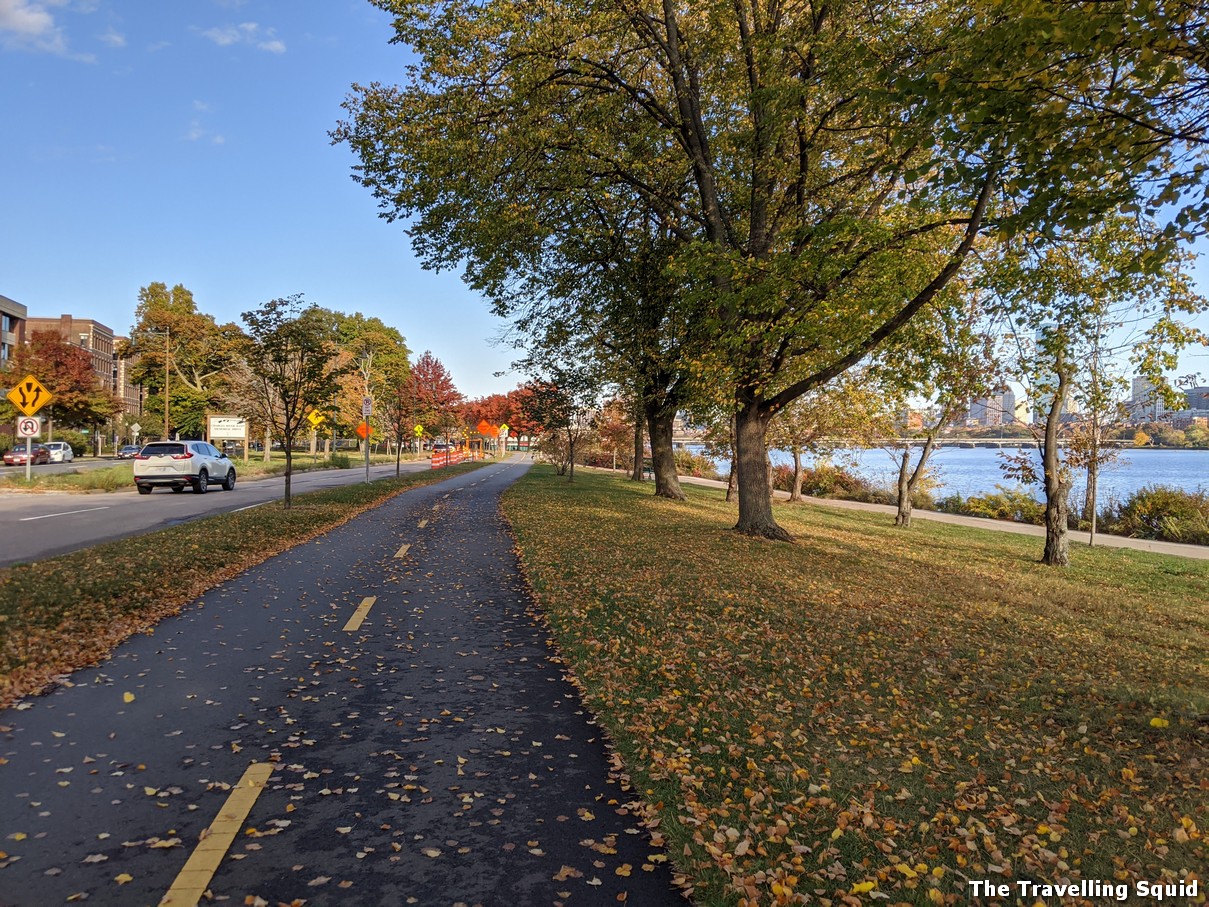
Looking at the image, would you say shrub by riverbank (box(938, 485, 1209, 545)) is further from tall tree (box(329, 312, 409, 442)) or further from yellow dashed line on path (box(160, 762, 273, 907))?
tall tree (box(329, 312, 409, 442))

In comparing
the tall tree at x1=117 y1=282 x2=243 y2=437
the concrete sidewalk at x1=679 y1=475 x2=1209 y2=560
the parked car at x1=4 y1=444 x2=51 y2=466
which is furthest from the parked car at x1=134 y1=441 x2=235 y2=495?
the tall tree at x1=117 y1=282 x2=243 y2=437

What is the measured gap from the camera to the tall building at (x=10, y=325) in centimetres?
6744

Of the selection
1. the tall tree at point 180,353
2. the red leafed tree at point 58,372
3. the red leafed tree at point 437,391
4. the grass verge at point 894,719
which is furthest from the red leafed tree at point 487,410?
the grass verge at point 894,719

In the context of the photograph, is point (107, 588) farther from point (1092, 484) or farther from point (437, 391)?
point (437, 391)

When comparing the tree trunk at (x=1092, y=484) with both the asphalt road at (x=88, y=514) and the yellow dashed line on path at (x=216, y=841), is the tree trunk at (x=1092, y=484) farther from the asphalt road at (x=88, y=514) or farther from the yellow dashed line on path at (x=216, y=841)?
the asphalt road at (x=88, y=514)

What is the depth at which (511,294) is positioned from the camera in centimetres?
2088

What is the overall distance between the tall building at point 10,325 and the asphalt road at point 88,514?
56.2 meters

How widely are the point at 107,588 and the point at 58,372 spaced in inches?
1997

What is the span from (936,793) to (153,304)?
80042mm

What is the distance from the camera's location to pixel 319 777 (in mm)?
4109

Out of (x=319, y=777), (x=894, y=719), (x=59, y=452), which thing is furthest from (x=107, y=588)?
(x=59, y=452)

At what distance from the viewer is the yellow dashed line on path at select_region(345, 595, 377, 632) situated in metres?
7.65

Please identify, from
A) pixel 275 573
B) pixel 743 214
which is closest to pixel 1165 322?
pixel 743 214

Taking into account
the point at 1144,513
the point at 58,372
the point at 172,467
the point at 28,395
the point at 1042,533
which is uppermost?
the point at 58,372
